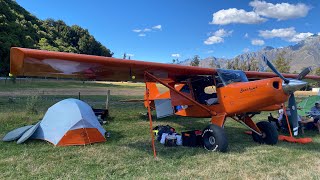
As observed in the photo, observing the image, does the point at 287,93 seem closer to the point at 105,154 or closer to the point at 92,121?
the point at 105,154

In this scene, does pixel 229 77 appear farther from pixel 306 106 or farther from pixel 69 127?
pixel 306 106

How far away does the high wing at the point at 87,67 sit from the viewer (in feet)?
20.0

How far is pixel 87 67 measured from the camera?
7457 millimetres

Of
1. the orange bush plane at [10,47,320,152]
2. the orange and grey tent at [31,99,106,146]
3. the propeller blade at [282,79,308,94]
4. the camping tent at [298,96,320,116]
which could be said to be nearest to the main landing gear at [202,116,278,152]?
the orange bush plane at [10,47,320,152]

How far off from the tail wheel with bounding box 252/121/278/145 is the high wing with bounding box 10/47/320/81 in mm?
2203

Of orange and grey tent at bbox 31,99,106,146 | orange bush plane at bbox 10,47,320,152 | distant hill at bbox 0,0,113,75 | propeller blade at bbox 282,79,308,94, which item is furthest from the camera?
distant hill at bbox 0,0,113,75

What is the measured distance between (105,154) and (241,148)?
3651 millimetres

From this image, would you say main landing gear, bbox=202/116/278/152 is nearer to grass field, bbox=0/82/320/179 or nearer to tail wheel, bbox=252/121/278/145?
tail wheel, bbox=252/121/278/145

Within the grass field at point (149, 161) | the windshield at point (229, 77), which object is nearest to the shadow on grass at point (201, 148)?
the grass field at point (149, 161)

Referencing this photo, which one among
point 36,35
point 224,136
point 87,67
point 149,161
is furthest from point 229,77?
point 36,35

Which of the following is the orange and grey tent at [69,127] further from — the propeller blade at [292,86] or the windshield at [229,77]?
the propeller blade at [292,86]

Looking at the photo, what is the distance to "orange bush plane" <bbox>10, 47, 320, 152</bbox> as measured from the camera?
673 cm

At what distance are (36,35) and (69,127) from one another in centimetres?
5544

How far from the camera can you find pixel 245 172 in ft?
18.9
